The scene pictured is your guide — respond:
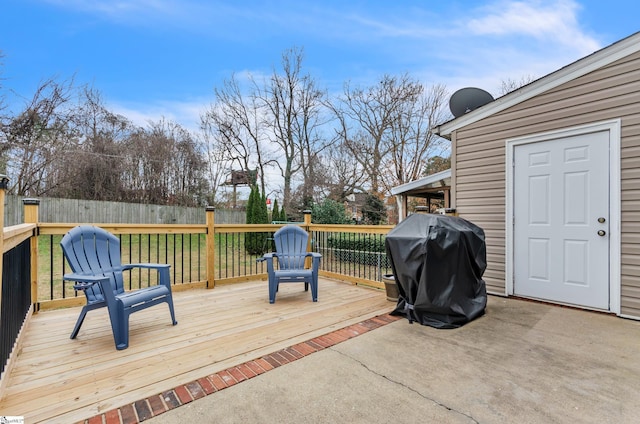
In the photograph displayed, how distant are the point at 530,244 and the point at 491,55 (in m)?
6.64

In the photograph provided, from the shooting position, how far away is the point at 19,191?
27.2 ft

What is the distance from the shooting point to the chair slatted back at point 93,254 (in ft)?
8.15

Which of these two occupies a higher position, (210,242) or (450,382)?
(210,242)

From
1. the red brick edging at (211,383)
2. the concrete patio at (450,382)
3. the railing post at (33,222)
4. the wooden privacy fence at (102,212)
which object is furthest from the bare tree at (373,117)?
the railing post at (33,222)

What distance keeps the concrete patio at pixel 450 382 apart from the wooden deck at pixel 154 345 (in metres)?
0.40

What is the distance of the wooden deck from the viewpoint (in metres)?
1.70

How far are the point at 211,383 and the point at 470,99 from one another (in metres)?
5.12

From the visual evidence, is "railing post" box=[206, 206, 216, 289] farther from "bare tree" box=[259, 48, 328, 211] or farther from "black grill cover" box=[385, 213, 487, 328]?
"bare tree" box=[259, 48, 328, 211]

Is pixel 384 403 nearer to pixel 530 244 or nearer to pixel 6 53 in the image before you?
pixel 530 244

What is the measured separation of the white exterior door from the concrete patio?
0.71 m

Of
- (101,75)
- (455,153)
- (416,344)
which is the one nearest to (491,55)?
(455,153)

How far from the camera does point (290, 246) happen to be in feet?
13.5

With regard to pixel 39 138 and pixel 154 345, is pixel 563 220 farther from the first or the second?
pixel 39 138

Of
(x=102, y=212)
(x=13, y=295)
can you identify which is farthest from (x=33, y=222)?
(x=102, y=212)
